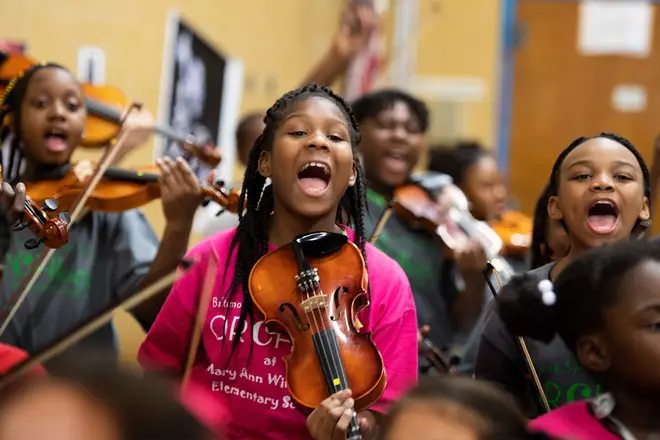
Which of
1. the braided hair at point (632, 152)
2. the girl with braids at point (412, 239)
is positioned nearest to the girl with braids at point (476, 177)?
the girl with braids at point (412, 239)

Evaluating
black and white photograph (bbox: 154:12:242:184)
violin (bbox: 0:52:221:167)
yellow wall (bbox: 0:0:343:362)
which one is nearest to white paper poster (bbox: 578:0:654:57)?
yellow wall (bbox: 0:0:343:362)

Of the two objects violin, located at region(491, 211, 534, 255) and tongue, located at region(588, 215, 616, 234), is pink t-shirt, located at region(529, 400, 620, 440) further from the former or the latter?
→ violin, located at region(491, 211, 534, 255)

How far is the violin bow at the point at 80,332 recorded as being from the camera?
99cm

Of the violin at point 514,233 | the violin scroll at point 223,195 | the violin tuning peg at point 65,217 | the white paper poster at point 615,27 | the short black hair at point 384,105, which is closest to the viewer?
the violin tuning peg at point 65,217

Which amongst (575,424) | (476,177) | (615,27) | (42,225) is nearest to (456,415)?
(575,424)

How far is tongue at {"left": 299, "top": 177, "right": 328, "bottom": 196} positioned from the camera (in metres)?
1.63

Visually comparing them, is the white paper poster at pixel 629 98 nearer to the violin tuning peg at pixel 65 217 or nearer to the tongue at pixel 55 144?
the tongue at pixel 55 144

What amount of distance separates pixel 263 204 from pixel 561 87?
13.9 feet

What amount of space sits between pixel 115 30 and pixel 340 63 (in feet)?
3.03

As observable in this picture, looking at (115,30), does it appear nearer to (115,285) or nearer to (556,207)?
(115,285)

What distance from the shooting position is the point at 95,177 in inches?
77.5

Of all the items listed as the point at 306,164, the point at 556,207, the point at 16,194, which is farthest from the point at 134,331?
the point at 556,207

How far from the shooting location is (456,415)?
975 mm

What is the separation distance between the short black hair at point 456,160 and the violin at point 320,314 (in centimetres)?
199
